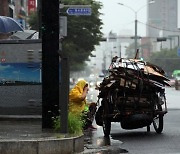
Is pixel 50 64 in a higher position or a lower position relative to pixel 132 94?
higher

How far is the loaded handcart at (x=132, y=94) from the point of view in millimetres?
11914

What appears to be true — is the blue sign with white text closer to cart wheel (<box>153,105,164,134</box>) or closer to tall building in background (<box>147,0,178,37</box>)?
cart wheel (<box>153,105,164,134</box>)

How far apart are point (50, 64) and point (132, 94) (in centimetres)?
259

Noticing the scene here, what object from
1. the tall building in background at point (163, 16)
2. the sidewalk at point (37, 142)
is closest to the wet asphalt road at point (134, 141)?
the sidewalk at point (37, 142)

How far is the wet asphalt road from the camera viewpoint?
9.87 m

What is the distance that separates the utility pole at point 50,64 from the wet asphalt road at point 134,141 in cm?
113

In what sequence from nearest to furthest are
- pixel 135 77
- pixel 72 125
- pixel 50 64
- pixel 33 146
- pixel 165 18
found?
pixel 33 146
pixel 72 125
pixel 50 64
pixel 135 77
pixel 165 18

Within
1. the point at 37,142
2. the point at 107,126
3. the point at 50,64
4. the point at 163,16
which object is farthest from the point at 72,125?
the point at 163,16

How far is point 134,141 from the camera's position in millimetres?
11438

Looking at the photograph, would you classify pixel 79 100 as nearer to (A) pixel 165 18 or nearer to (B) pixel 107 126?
(B) pixel 107 126

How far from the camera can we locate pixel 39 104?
1309cm

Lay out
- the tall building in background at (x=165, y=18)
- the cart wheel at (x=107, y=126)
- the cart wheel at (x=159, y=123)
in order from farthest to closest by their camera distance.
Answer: the tall building in background at (x=165, y=18) < the cart wheel at (x=159, y=123) < the cart wheel at (x=107, y=126)

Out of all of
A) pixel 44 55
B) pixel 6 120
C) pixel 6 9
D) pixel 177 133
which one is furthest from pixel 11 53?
pixel 6 9

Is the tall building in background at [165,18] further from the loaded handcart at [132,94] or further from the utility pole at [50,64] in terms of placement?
the utility pole at [50,64]
